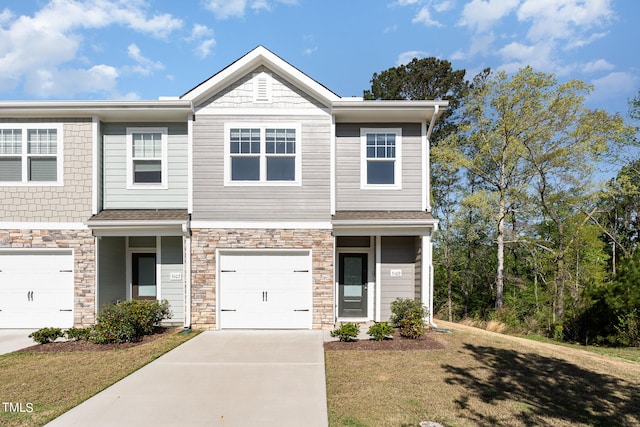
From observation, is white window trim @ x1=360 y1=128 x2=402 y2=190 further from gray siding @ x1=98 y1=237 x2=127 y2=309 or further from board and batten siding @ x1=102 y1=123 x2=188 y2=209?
gray siding @ x1=98 y1=237 x2=127 y2=309

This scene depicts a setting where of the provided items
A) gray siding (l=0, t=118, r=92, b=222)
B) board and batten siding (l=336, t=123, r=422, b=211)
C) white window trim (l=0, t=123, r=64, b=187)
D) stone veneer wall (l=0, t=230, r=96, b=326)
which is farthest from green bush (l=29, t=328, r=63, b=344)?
board and batten siding (l=336, t=123, r=422, b=211)

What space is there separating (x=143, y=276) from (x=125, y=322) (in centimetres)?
292

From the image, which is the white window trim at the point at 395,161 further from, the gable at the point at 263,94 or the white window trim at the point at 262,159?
the white window trim at the point at 262,159

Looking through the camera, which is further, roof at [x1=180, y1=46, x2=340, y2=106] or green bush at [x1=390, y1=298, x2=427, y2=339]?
roof at [x1=180, y1=46, x2=340, y2=106]

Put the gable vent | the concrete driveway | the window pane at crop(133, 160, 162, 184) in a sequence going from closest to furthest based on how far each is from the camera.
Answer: the concrete driveway < the gable vent < the window pane at crop(133, 160, 162, 184)

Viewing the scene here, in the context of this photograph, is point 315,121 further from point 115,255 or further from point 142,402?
point 142,402

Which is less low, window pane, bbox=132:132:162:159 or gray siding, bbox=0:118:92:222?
window pane, bbox=132:132:162:159

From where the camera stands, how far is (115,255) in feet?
38.4

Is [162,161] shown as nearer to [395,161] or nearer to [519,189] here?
[395,161]

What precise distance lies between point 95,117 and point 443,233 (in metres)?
20.6

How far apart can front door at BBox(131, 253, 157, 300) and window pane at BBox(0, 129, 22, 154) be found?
422 centimetres

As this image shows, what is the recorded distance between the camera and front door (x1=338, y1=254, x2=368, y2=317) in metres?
12.0

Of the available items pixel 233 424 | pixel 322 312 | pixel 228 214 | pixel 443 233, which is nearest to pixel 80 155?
pixel 228 214

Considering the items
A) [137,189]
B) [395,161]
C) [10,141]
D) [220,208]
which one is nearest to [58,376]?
[220,208]
